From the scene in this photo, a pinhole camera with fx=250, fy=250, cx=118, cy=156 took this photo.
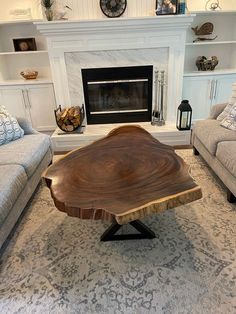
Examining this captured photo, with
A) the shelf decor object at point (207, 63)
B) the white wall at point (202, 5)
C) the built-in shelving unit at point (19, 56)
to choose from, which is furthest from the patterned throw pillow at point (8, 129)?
the white wall at point (202, 5)

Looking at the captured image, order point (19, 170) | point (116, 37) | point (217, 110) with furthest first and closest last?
point (116, 37)
point (217, 110)
point (19, 170)

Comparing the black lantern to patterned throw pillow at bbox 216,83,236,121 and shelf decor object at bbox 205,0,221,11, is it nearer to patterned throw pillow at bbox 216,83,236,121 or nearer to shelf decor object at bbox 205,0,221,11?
patterned throw pillow at bbox 216,83,236,121

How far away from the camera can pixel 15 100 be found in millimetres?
3730

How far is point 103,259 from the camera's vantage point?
5.60 ft

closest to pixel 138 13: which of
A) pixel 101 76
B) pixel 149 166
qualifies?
pixel 101 76

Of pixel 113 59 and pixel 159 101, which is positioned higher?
pixel 113 59

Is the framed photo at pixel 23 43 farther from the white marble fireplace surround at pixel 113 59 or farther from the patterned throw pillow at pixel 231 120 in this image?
the patterned throw pillow at pixel 231 120

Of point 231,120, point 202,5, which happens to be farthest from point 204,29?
point 231,120

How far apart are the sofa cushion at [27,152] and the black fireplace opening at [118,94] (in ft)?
4.18

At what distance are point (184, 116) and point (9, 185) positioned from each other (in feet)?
8.01

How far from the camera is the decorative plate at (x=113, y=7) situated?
3.29m

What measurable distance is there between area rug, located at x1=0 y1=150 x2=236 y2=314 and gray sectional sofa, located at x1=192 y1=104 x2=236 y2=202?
266 mm

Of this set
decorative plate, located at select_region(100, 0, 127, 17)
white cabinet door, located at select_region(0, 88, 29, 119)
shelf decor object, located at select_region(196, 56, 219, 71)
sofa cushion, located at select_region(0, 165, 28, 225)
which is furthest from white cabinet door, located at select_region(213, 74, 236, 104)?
sofa cushion, located at select_region(0, 165, 28, 225)

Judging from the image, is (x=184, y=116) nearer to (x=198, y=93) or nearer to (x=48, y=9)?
(x=198, y=93)
